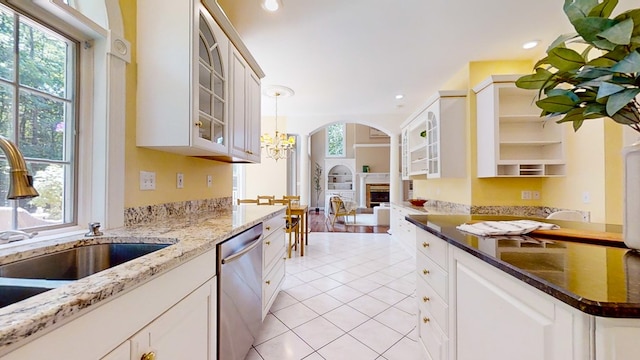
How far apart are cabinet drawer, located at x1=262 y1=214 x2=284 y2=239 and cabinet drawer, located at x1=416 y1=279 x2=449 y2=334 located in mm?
1147

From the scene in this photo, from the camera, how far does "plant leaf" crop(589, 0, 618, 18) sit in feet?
2.41

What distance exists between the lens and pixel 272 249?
7.14 ft

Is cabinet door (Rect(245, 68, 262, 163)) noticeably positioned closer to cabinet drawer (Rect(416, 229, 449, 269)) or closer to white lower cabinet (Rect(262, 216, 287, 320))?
white lower cabinet (Rect(262, 216, 287, 320))

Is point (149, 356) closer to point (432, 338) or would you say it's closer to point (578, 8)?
point (432, 338)

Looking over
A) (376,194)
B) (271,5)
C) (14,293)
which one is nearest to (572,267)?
(14,293)

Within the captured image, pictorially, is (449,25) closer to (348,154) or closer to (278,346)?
(278,346)

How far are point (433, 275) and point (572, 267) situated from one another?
28.9 inches

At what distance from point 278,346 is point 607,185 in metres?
3.19

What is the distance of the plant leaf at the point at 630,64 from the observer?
67 cm

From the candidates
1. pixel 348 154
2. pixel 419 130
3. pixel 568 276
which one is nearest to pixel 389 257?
pixel 419 130

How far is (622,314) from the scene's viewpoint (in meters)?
0.53

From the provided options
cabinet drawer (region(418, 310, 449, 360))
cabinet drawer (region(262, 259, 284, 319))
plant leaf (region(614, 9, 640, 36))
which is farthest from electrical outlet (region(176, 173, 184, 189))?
plant leaf (region(614, 9, 640, 36))

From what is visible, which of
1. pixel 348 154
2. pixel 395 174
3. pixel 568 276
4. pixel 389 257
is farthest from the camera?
pixel 348 154

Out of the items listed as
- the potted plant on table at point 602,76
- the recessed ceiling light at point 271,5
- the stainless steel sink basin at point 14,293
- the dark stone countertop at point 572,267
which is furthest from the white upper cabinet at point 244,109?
the potted plant on table at point 602,76
